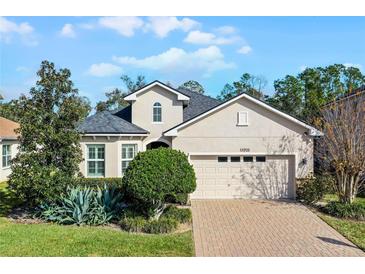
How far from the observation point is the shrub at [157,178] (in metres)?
12.4

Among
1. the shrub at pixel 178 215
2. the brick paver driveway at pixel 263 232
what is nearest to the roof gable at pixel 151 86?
the brick paver driveway at pixel 263 232

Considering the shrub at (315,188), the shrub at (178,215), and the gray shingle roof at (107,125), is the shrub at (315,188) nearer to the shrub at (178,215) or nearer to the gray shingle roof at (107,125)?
the shrub at (178,215)

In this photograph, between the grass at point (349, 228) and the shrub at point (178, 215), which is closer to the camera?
the grass at point (349, 228)

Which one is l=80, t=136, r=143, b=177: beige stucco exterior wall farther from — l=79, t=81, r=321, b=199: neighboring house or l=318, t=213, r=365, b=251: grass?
l=318, t=213, r=365, b=251: grass

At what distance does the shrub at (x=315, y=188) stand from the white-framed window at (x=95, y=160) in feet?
35.4

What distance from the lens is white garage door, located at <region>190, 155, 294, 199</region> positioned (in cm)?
1783

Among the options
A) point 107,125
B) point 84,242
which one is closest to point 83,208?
point 84,242

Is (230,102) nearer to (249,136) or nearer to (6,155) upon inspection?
(249,136)

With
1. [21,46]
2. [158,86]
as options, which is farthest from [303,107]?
[21,46]

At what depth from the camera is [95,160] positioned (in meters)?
19.6

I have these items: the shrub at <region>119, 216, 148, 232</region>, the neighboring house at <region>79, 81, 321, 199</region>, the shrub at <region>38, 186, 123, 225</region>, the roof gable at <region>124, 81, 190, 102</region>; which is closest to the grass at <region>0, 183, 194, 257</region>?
the shrub at <region>119, 216, 148, 232</region>

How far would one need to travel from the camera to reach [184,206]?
16.2 metres

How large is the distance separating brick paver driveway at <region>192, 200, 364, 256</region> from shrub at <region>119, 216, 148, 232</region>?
6.12 ft
